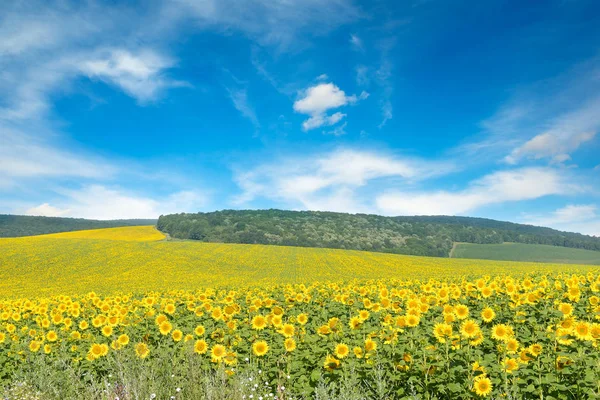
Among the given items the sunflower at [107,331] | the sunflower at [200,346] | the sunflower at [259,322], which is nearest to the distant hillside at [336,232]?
the sunflower at [107,331]

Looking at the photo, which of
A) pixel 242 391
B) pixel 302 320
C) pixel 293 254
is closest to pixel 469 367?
pixel 242 391

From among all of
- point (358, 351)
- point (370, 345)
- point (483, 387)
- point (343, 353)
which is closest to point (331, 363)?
point (343, 353)

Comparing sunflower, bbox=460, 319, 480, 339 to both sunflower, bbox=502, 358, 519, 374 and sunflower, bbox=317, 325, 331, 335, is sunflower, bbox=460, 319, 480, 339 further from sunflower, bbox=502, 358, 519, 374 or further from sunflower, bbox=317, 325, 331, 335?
sunflower, bbox=317, 325, 331, 335

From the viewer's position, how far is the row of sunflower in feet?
15.0

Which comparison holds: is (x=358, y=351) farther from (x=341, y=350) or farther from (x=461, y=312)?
(x=461, y=312)

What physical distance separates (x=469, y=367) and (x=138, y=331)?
666 centimetres

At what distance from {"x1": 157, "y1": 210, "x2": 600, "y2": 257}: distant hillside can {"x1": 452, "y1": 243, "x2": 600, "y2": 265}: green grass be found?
5.09 metres

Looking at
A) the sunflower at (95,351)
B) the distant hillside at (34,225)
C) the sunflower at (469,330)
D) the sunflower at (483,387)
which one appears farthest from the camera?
the distant hillside at (34,225)

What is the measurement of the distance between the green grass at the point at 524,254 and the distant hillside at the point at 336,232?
5.09m

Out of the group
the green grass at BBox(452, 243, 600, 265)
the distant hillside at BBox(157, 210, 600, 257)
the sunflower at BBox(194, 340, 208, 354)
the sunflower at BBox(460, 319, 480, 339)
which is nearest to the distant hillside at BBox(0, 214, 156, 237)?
the distant hillside at BBox(157, 210, 600, 257)

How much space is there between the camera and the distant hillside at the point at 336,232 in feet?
294

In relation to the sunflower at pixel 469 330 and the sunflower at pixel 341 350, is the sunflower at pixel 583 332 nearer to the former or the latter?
the sunflower at pixel 469 330

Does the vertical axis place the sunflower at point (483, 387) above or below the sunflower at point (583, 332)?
below

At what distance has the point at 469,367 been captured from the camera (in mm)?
4547
